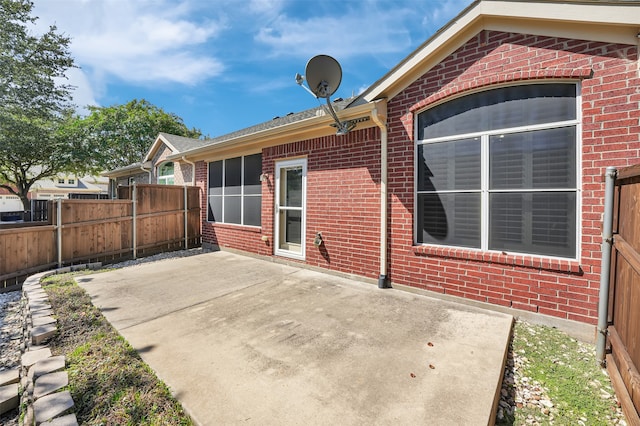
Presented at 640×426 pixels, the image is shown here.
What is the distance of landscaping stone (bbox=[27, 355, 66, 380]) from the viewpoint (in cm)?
225

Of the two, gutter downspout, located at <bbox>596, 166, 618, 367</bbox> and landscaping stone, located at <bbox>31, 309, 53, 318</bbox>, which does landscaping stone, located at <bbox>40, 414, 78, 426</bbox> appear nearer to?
landscaping stone, located at <bbox>31, 309, 53, 318</bbox>

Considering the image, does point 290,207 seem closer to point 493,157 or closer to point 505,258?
point 493,157

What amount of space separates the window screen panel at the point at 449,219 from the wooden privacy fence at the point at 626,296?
4.82 ft

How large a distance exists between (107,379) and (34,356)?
100cm

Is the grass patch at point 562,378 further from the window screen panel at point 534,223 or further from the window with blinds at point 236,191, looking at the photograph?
the window with blinds at point 236,191

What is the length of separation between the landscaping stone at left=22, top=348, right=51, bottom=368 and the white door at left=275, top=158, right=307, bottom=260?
4.14 metres

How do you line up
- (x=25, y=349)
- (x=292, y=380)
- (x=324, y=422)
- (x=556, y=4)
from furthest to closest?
(x=556, y=4)
(x=25, y=349)
(x=292, y=380)
(x=324, y=422)

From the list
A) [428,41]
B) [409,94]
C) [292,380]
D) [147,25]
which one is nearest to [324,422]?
[292,380]

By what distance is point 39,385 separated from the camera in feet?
6.86

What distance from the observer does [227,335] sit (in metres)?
2.97

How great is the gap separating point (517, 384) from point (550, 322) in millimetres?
1495

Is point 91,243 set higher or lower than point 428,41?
lower

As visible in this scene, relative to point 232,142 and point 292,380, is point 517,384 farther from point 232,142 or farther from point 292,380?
point 232,142

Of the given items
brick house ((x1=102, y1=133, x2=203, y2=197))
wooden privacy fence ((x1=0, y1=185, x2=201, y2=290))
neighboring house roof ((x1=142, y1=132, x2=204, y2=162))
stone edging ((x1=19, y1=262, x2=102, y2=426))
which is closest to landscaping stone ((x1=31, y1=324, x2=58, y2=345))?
stone edging ((x1=19, y1=262, x2=102, y2=426))
